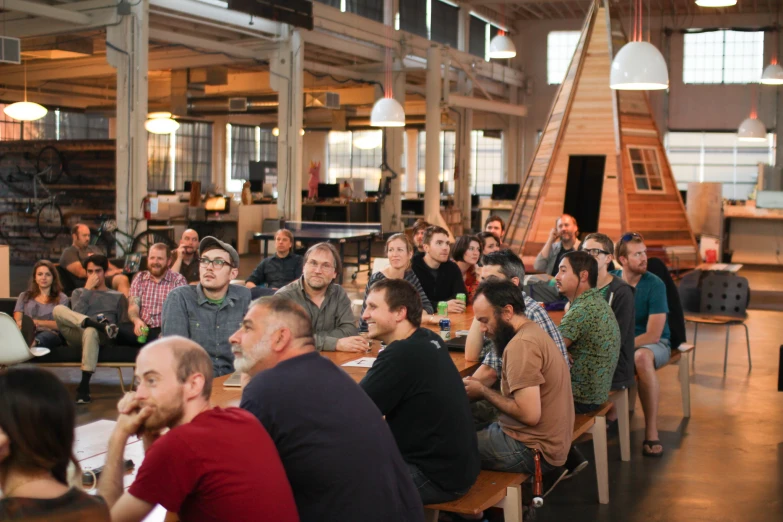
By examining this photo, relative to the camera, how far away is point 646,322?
20.4 feet

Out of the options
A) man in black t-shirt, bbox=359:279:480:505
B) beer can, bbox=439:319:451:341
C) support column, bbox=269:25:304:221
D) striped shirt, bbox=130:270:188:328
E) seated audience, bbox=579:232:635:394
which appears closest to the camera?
man in black t-shirt, bbox=359:279:480:505

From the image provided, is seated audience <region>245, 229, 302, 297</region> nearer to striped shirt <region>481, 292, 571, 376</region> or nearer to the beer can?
the beer can

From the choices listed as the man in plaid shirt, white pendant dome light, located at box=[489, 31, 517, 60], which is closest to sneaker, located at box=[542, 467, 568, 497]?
the man in plaid shirt

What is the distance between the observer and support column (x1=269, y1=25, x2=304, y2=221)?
15.9 meters

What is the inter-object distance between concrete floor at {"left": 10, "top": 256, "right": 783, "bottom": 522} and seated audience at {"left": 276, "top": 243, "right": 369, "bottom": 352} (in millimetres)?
1538

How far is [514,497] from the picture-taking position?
3.70 m

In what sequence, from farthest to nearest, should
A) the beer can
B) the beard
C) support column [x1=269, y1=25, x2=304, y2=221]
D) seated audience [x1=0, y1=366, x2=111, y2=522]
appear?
support column [x1=269, y1=25, x2=304, y2=221], the beer can, the beard, seated audience [x1=0, y1=366, x2=111, y2=522]

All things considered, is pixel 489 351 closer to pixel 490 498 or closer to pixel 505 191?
pixel 490 498

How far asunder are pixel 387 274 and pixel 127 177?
23.4ft

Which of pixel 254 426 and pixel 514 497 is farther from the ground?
pixel 254 426

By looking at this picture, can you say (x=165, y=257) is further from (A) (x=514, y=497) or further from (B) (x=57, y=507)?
(B) (x=57, y=507)

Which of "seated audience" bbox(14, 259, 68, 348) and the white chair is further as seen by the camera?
"seated audience" bbox(14, 259, 68, 348)

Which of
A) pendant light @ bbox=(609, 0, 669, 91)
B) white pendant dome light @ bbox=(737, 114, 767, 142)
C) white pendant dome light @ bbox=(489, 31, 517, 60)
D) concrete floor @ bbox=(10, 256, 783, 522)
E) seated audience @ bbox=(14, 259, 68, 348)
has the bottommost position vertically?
concrete floor @ bbox=(10, 256, 783, 522)

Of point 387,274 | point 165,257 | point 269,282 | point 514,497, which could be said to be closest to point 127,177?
point 269,282
